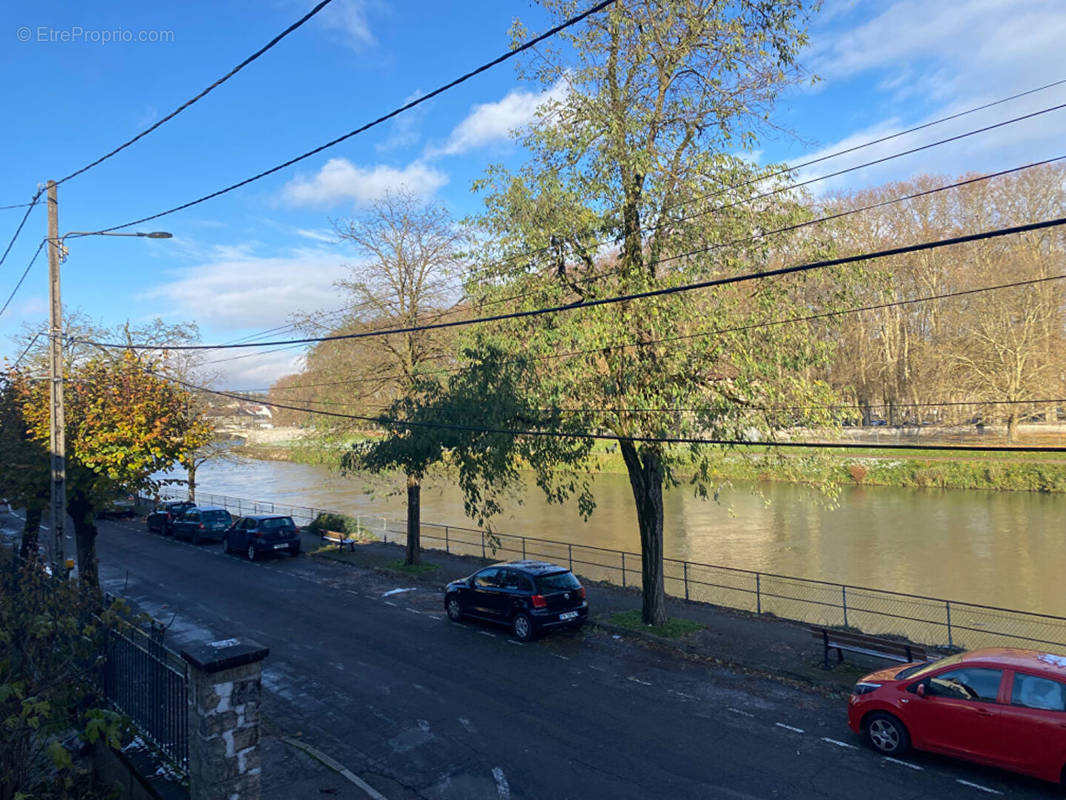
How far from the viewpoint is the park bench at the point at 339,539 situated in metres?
24.8

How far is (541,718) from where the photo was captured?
1005cm

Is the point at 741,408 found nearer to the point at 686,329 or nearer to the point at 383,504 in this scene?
the point at 686,329

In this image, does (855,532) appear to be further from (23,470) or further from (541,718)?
(23,470)

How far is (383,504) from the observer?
42750mm

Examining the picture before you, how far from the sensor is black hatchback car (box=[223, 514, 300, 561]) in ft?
77.2

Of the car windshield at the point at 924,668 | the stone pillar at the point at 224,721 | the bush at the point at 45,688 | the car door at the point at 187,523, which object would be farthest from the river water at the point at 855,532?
the bush at the point at 45,688

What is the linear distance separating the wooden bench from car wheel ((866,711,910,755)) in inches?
97.9

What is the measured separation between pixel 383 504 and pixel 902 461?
104ft

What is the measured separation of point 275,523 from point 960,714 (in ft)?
69.2

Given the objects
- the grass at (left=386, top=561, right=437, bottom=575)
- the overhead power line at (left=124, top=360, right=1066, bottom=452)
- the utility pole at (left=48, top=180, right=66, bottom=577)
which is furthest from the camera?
the grass at (left=386, top=561, right=437, bottom=575)

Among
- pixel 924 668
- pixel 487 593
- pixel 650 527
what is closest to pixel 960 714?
pixel 924 668

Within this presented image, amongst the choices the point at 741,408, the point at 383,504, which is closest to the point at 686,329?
the point at 741,408

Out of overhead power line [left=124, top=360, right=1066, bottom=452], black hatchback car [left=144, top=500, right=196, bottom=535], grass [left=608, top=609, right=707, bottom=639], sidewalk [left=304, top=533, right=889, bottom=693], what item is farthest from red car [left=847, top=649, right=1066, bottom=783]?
black hatchback car [left=144, top=500, right=196, bottom=535]

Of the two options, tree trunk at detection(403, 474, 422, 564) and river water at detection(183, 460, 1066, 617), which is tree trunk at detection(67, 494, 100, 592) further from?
tree trunk at detection(403, 474, 422, 564)
